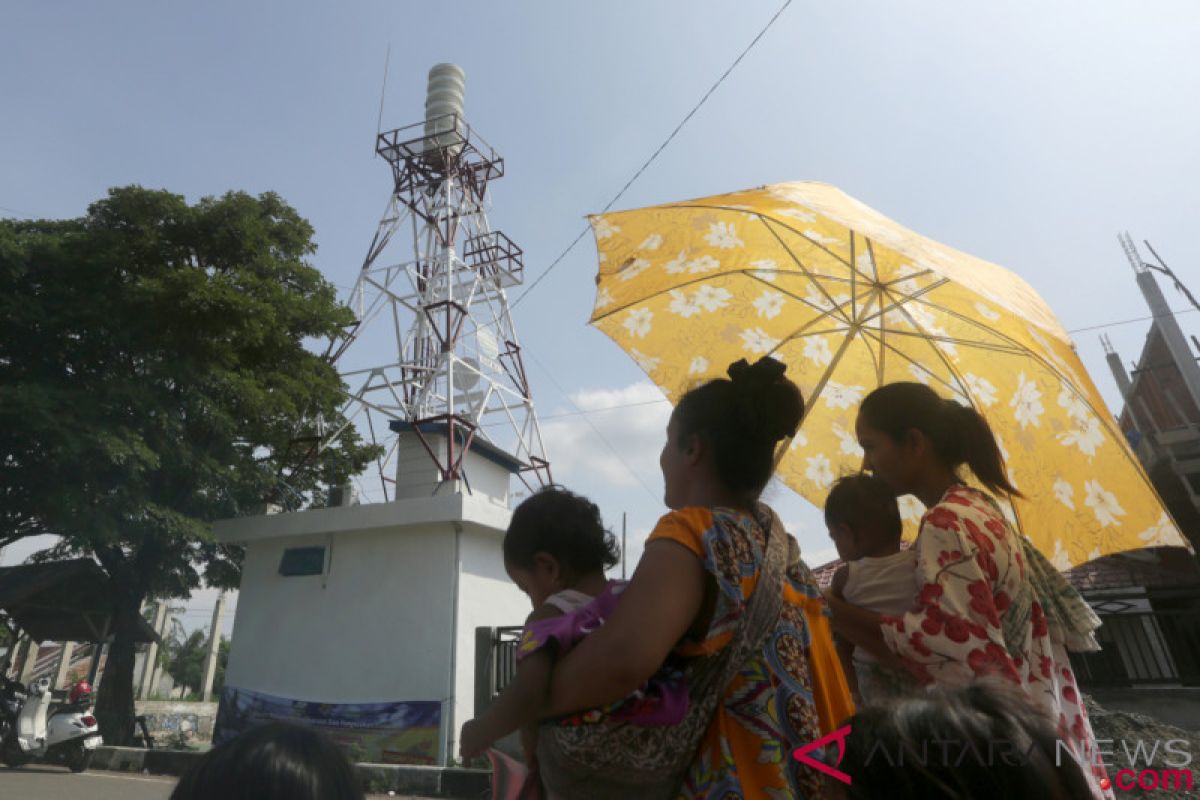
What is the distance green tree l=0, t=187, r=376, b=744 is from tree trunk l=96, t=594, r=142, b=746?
2 centimetres

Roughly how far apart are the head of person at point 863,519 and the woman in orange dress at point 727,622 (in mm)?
757

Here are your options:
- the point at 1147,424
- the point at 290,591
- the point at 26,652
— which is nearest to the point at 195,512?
the point at 290,591

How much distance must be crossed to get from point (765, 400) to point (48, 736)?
35.7ft

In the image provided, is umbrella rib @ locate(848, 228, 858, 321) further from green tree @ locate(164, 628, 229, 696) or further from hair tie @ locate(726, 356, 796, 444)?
green tree @ locate(164, 628, 229, 696)

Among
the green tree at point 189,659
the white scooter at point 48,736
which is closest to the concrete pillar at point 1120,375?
the white scooter at point 48,736

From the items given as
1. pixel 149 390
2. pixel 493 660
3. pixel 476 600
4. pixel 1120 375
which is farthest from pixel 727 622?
pixel 1120 375

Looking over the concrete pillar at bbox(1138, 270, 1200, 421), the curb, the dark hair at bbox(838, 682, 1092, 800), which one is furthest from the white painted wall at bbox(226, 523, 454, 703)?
the concrete pillar at bbox(1138, 270, 1200, 421)

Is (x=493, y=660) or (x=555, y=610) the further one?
(x=493, y=660)

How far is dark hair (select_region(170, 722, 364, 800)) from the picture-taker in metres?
0.81

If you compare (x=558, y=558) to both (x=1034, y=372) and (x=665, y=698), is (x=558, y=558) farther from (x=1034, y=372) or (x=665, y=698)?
(x=1034, y=372)

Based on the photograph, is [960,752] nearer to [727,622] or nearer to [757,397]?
[727,622]

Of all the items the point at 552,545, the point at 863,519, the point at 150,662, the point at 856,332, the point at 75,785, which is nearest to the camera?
the point at 552,545

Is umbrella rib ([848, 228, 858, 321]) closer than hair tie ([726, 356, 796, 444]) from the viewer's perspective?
No

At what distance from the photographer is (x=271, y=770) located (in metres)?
0.84
